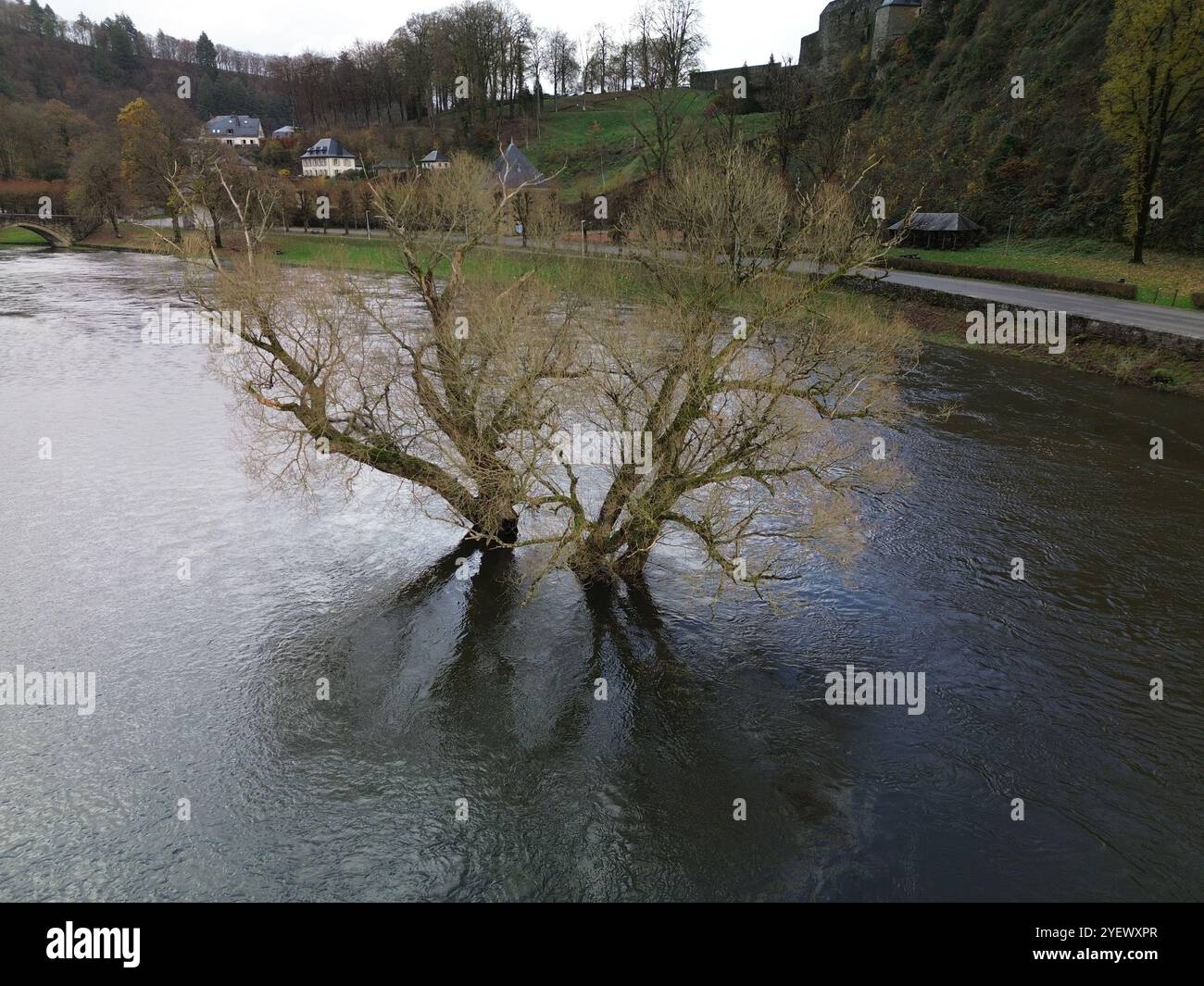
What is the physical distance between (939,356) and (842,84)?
49.2m

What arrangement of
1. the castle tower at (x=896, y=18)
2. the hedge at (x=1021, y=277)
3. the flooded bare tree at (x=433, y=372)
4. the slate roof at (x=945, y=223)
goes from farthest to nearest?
the castle tower at (x=896, y=18)
the slate roof at (x=945, y=223)
the hedge at (x=1021, y=277)
the flooded bare tree at (x=433, y=372)

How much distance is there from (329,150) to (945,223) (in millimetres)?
78986

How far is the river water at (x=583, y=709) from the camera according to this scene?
35.6 ft

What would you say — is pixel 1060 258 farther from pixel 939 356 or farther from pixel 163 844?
pixel 163 844

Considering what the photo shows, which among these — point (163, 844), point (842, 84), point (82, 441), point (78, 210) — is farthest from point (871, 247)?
point (78, 210)

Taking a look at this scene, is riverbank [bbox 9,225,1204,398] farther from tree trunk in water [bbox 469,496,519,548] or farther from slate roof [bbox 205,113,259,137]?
slate roof [bbox 205,113,259,137]

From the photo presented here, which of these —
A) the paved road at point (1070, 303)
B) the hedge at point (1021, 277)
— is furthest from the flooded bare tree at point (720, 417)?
the hedge at point (1021, 277)

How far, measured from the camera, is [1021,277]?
39.7 meters

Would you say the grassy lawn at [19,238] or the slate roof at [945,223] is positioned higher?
the grassy lawn at [19,238]

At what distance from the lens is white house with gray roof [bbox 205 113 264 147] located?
11400 cm

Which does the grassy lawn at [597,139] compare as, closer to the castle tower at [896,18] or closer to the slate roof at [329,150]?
the castle tower at [896,18]

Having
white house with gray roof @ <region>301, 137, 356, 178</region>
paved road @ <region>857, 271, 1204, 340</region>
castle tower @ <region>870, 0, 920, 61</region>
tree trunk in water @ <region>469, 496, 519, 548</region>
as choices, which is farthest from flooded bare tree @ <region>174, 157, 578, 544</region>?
white house with gray roof @ <region>301, 137, 356, 178</region>

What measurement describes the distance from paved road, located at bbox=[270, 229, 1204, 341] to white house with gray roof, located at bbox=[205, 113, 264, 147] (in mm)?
94995
